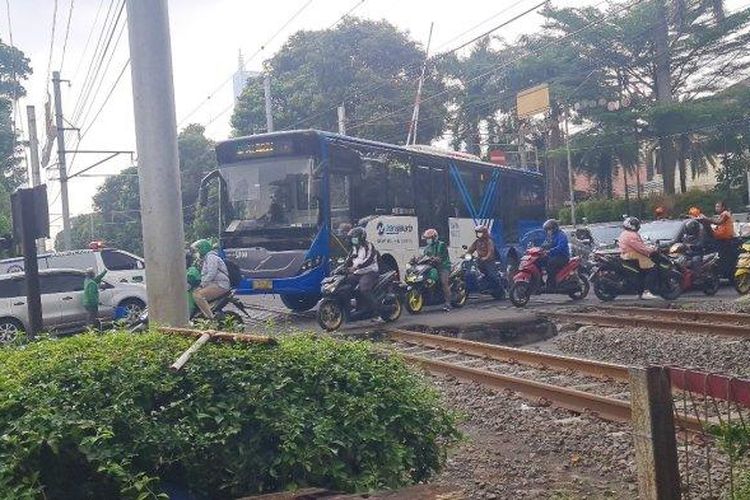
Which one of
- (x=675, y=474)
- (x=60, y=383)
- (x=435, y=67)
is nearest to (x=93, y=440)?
(x=60, y=383)

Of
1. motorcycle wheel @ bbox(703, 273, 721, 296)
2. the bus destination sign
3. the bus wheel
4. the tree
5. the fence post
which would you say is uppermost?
the tree

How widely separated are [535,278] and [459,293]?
5.32ft

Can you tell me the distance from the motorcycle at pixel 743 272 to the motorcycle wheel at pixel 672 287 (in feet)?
3.27

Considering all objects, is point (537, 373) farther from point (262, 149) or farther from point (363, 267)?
point (262, 149)

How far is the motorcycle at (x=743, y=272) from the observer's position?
14.9 m

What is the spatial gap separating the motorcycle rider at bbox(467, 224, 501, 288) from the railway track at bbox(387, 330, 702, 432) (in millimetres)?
5815

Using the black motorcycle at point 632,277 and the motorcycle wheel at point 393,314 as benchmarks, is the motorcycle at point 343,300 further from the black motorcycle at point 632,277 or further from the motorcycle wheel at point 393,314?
the black motorcycle at point 632,277

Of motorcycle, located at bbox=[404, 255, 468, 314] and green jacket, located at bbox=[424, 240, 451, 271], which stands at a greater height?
green jacket, located at bbox=[424, 240, 451, 271]

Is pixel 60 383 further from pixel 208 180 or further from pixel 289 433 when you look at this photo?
pixel 208 180

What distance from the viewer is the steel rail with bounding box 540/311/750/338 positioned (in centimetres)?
1104

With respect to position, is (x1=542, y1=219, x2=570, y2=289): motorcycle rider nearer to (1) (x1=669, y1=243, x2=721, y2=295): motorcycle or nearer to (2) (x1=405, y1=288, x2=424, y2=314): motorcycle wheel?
(1) (x1=669, y1=243, x2=721, y2=295): motorcycle

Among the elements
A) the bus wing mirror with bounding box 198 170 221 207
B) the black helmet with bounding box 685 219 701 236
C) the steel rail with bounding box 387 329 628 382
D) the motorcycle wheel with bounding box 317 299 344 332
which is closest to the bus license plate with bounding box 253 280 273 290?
the bus wing mirror with bounding box 198 170 221 207

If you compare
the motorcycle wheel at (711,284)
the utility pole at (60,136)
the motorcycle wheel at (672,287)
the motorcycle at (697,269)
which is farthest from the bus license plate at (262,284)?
the utility pole at (60,136)

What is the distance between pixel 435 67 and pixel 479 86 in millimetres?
3213
